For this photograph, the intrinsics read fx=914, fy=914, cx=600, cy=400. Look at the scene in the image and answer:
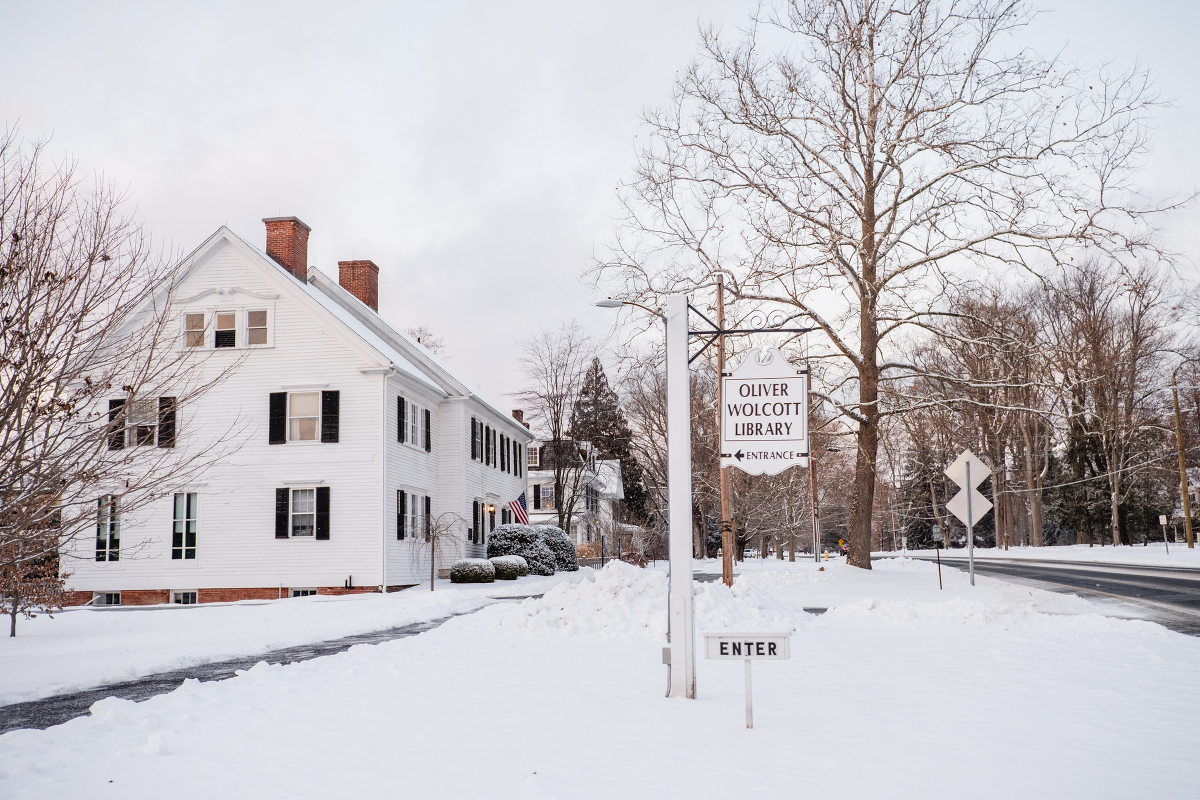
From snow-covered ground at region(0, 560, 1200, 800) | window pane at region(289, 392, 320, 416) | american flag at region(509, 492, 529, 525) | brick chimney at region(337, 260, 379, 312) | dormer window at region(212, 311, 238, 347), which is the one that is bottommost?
snow-covered ground at region(0, 560, 1200, 800)

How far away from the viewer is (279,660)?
1137cm

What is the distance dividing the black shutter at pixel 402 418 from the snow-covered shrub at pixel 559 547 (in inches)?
320

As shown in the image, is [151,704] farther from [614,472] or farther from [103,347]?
[614,472]

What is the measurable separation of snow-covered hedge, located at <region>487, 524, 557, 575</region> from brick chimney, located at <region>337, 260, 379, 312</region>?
30.2ft

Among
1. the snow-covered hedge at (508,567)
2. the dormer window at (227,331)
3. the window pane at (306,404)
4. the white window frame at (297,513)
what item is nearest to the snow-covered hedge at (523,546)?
the snow-covered hedge at (508,567)

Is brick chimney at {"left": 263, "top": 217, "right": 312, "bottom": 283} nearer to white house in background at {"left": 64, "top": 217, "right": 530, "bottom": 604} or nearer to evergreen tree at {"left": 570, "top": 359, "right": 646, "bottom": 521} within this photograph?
white house in background at {"left": 64, "top": 217, "right": 530, "bottom": 604}

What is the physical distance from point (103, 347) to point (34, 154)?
Result: 6.08 ft

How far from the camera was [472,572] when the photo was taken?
90.7 ft

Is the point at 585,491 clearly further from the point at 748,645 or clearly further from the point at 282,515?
the point at 748,645

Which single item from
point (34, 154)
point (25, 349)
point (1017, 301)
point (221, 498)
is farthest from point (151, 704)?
point (1017, 301)

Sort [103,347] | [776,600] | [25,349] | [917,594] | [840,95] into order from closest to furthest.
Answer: [25,349]
[103,347]
[776,600]
[917,594]
[840,95]

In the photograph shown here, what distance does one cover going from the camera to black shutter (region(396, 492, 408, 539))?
26.1 meters

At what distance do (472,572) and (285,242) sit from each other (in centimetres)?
1152

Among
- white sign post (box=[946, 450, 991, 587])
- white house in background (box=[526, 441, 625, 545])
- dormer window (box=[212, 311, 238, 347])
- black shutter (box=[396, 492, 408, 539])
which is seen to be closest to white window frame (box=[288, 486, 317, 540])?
black shutter (box=[396, 492, 408, 539])
